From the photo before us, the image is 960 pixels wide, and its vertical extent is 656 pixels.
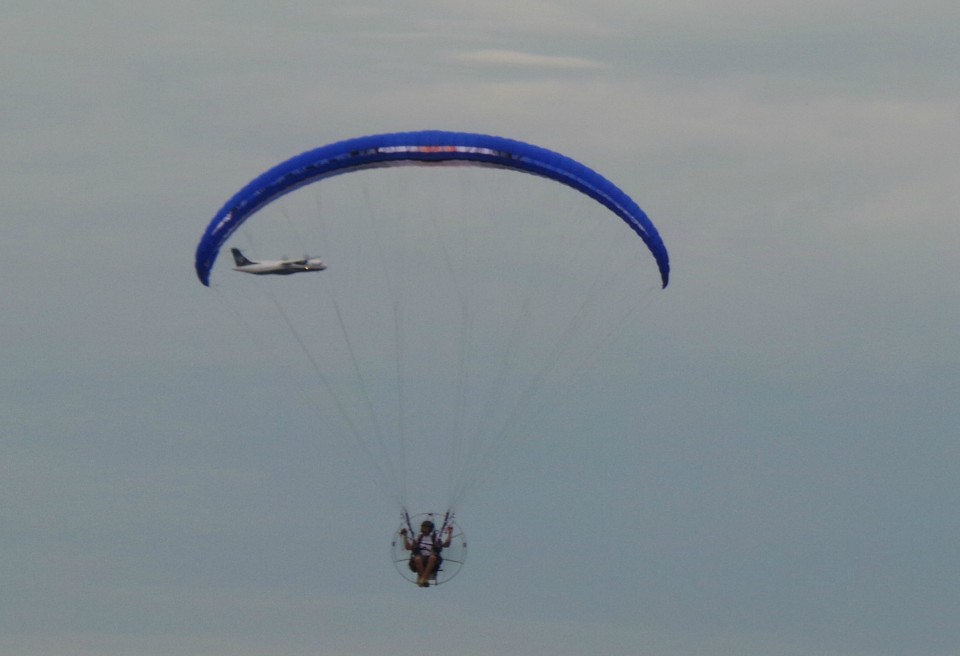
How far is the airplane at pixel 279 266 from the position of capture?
2312 inches

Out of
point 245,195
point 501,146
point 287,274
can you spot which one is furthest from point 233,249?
point 501,146

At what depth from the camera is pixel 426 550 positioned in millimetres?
53719

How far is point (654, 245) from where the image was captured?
54.5m

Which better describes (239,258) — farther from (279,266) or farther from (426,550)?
(426,550)

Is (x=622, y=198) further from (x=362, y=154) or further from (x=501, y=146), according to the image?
(x=362, y=154)

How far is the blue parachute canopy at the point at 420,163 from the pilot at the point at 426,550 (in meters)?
9.13

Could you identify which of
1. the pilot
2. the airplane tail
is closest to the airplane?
the airplane tail

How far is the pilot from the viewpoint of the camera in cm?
5362

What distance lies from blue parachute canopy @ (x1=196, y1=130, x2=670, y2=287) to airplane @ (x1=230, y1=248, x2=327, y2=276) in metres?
4.57

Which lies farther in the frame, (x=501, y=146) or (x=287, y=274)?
(x=287, y=274)

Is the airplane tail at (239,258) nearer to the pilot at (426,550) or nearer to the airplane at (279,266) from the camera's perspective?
the airplane at (279,266)

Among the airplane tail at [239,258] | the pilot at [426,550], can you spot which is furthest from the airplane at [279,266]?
the pilot at [426,550]

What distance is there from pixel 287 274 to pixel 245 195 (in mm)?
6210

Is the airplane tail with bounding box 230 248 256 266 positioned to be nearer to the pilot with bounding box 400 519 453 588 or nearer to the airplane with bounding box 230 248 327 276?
the airplane with bounding box 230 248 327 276
